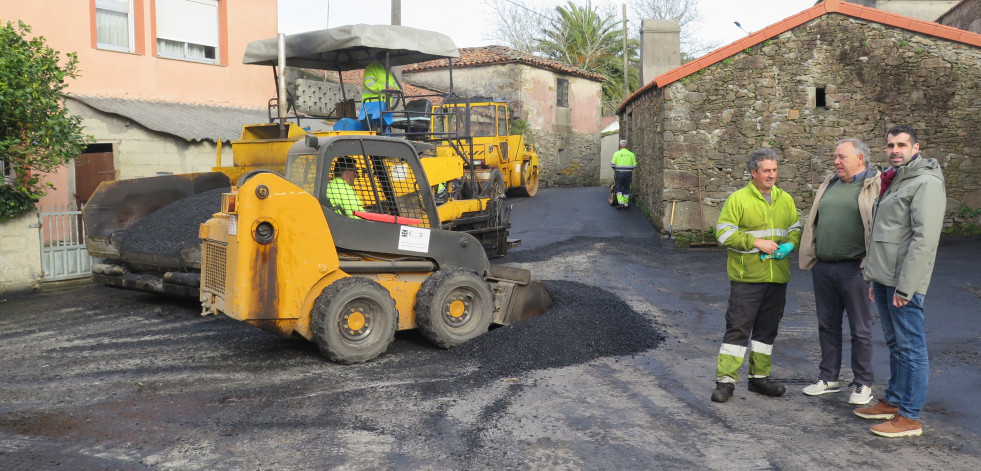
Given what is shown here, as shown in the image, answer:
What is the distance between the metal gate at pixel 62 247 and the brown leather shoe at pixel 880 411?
33.6ft

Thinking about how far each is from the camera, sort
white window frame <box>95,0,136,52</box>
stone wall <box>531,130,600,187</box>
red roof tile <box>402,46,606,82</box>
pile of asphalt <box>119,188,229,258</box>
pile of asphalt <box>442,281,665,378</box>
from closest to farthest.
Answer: pile of asphalt <box>442,281,665,378</box> < pile of asphalt <box>119,188,229,258</box> < white window frame <box>95,0,136,52</box> < red roof tile <box>402,46,606,82</box> < stone wall <box>531,130,600,187</box>

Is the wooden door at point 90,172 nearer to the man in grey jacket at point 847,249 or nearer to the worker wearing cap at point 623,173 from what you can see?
the worker wearing cap at point 623,173

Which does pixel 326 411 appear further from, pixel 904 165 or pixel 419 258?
pixel 904 165

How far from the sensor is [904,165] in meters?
5.04

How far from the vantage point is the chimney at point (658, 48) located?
72.4 feet

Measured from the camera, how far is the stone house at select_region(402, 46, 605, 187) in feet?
96.1

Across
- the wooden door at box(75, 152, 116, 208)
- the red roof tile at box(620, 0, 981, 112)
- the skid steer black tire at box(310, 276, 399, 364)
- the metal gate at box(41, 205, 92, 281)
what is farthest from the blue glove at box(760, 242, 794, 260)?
the wooden door at box(75, 152, 116, 208)

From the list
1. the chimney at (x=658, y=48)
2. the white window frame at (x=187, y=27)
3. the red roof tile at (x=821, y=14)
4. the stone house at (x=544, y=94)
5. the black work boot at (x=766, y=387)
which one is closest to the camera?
the black work boot at (x=766, y=387)

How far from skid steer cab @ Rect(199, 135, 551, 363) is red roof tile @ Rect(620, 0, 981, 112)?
8547mm

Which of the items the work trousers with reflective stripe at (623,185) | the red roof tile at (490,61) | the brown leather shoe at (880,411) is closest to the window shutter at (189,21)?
the work trousers with reflective stripe at (623,185)

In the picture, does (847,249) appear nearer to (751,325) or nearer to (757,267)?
(757,267)

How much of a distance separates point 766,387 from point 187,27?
15060 mm

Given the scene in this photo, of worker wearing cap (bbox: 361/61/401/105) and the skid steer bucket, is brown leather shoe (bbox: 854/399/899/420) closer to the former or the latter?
the skid steer bucket

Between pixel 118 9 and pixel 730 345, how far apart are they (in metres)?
14.5
